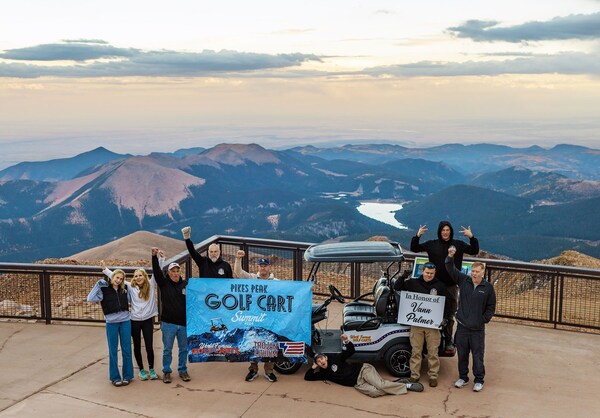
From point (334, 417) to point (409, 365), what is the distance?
1703 millimetres

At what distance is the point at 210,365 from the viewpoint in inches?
416

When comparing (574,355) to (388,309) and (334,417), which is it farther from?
(334,417)

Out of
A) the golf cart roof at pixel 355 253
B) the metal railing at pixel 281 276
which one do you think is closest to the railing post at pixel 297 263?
the metal railing at pixel 281 276

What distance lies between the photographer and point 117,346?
973 cm

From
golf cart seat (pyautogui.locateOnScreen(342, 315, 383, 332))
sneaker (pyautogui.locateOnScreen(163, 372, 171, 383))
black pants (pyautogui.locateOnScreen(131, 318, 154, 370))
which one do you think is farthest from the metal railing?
sneaker (pyautogui.locateOnScreen(163, 372, 171, 383))

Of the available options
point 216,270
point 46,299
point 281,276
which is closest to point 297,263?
point 281,276

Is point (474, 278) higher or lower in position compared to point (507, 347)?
higher

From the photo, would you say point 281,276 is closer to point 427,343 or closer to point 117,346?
point 117,346

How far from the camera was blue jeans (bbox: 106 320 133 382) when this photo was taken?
31.6 ft

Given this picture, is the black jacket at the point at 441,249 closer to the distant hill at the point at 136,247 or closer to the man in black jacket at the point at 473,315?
the man in black jacket at the point at 473,315

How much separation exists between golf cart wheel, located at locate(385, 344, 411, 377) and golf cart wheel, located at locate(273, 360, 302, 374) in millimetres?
1333

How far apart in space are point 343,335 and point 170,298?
2.50 metres

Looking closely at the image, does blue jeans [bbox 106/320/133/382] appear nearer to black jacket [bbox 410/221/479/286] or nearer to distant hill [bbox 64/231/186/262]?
black jacket [bbox 410/221/479/286]

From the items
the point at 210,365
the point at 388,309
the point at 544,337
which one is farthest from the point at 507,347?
the point at 210,365
